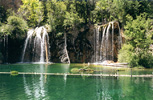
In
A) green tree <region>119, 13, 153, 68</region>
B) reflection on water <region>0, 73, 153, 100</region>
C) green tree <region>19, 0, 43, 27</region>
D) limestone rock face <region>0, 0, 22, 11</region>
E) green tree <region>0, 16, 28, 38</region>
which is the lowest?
reflection on water <region>0, 73, 153, 100</region>

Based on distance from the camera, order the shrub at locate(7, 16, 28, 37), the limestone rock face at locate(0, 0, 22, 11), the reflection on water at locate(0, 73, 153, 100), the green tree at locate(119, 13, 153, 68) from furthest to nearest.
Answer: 1. the limestone rock face at locate(0, 0, 22, 11)
2. the shrub at locate(7, 16, 28, 37)
3. the green tree at locate(119, 13, 153, 68)
4. the reflection on water at locate(0, 73, 153, 100)

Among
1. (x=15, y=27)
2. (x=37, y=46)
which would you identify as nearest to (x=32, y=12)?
(x=15, y=27)

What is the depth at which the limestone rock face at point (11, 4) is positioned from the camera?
61438mm

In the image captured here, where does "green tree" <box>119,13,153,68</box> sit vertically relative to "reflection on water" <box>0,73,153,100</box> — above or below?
above

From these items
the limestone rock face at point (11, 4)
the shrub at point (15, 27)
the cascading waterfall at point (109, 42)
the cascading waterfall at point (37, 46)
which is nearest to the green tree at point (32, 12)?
the limestone rock face at point (11, 4)

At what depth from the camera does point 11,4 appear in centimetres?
6384

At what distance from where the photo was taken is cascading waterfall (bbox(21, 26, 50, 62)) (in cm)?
4319

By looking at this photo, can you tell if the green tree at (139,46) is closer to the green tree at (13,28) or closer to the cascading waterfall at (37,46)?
the cascading waterfall at (37,46)

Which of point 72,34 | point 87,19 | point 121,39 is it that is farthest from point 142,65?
point 87,19

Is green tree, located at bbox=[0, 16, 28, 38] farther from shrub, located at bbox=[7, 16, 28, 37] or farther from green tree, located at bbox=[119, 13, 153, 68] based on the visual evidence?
green tree, located at bbox=[119, 13, 153, 68]

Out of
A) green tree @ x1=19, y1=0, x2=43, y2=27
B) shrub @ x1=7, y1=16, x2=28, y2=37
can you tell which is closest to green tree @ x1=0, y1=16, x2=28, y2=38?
shrub @ x1=7, y1=16, x2=28, y2=37

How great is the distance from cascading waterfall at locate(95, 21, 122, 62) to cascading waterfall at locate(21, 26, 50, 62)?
1197 centimetres

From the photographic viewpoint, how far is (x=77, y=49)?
4300 centimetres

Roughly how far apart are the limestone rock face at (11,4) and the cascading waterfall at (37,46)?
24191 millimetres
